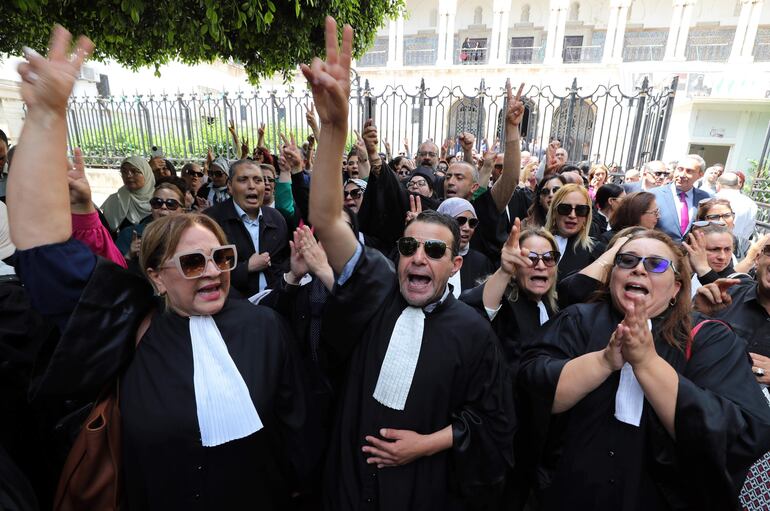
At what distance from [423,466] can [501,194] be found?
9.02ft

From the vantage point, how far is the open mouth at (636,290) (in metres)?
1.82

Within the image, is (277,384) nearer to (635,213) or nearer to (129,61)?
(635,213)

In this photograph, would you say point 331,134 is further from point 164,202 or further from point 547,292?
point 164,202

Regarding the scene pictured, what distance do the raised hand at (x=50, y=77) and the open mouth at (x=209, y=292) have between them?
0.80 meters

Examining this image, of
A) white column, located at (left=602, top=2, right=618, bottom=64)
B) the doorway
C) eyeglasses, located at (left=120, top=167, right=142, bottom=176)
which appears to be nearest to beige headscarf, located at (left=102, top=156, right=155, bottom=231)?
eyeglasses, located at (left=120, top=167, right=142, bottom=176)

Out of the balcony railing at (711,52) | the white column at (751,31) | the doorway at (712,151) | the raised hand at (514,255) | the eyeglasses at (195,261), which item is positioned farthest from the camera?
the balcony railing at (711,52)

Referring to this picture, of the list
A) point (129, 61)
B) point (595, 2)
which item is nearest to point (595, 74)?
point (595, 2)

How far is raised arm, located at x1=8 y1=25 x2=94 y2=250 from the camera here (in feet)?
4.16

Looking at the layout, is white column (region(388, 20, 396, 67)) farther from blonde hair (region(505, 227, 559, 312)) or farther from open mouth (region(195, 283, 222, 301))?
open mouth (region(195, 283, 222, 301))

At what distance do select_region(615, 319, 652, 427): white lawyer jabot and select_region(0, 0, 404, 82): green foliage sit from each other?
3738 millimetres

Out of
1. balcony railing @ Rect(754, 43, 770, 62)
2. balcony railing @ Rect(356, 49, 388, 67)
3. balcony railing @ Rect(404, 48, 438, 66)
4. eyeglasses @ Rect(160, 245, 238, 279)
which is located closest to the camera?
eyeglasses @ Rect(160, 245, 238, 279)

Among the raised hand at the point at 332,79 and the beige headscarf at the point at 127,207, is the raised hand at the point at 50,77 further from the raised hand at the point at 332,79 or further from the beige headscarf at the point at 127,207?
the beige headscarf at the point at 127,207

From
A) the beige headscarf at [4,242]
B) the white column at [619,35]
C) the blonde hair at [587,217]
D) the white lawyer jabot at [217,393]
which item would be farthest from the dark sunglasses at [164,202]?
the white column at [619,35]

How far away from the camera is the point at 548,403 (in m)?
1.83
